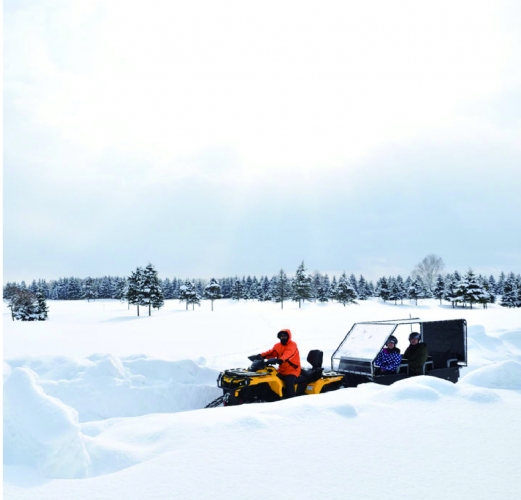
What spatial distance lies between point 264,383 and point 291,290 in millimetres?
73484

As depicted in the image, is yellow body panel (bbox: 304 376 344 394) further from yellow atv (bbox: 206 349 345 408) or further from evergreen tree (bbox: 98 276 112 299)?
evergreen tree (bbox: 98 276 112 299)

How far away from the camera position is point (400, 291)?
3388 inches

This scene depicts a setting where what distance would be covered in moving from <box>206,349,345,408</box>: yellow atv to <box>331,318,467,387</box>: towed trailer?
0.78 meters

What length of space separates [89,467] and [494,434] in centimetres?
437

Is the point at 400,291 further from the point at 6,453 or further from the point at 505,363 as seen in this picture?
the point at 6,453

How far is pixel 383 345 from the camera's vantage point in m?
10.9

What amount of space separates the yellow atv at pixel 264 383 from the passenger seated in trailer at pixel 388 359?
1.08 metres

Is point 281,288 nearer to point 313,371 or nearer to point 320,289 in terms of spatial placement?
point 320,289

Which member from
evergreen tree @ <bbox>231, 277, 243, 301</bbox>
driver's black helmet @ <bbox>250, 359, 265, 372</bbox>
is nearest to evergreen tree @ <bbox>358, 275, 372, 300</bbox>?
evergreen tree @ <bbox>231, 277, 243, 301</bbox>

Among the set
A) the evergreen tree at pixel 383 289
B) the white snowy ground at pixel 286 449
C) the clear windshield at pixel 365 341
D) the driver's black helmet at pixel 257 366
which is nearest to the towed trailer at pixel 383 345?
the clear windshield at pixel 365 341

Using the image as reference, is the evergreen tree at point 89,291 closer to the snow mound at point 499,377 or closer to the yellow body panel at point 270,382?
the yellow body panel at point 270,382

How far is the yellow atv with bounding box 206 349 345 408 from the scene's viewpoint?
9.32m

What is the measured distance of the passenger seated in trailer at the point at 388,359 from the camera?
10852mm

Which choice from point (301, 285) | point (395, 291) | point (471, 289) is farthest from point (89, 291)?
point (471, 289)
